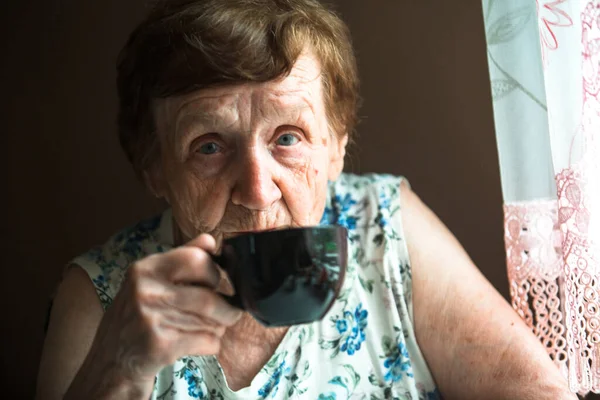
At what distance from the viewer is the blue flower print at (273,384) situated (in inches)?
58.8

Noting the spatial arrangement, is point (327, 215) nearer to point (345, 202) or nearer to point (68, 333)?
point (345, 202)

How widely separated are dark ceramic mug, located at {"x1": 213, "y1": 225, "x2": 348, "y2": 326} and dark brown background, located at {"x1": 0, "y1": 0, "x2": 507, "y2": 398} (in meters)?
1.08

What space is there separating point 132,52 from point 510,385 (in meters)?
1.10

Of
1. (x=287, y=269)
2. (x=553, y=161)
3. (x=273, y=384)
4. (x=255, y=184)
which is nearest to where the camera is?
(x=287, y=269)

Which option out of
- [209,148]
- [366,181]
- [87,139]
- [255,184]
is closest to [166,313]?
[255,184]

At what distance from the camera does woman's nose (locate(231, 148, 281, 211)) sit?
52.6 inches

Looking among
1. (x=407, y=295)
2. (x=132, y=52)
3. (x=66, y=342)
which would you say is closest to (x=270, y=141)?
(x=132, y=52)

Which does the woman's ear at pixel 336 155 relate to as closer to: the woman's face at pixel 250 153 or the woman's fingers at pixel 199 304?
the woman's face at pixel 250 153

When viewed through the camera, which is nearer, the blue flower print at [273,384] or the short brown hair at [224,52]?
the short brown hair at [224,52]

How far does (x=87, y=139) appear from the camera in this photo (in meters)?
2.22

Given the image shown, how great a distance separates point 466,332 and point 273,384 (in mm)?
445

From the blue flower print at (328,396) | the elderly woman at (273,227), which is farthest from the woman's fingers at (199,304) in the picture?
the blue flower print at (328,396)

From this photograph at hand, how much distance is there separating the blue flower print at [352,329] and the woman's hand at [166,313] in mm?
545

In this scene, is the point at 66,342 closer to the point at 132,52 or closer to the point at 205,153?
the point at 205,153
